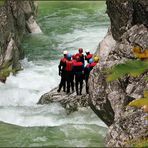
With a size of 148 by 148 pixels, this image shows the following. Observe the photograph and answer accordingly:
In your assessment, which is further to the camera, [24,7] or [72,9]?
[72,9]

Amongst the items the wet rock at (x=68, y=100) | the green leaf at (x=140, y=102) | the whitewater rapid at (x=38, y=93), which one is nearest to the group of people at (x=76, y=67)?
the wet rock at (x=68, y=100)

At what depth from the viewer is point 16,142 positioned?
14172mm

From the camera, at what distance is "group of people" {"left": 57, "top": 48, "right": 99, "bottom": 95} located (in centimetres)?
2027

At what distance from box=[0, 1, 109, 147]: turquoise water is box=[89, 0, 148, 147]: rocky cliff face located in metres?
0.86

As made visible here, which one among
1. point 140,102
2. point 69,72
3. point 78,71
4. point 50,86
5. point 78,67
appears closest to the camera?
point 140,102

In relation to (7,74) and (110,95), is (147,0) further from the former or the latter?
(7,74)

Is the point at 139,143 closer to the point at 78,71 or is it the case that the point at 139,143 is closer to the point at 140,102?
the point at 140,102

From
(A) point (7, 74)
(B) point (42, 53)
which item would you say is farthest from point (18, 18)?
(A) point (7, 74)

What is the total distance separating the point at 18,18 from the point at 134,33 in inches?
881

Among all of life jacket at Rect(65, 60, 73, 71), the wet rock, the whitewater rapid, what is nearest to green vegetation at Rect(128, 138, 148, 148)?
the whitewater rapid

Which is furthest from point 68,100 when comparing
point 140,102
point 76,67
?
point 140,102

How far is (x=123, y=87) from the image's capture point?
50.3 ft

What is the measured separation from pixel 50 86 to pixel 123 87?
12616 millimetres

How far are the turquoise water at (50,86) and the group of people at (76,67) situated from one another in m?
1.51
